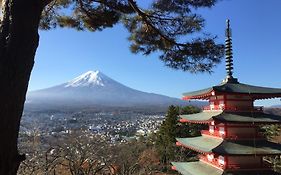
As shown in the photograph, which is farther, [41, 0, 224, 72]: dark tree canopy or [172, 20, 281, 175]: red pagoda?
[172, 20, 281, 175]: red pagoda

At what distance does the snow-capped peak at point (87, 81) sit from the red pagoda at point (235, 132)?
359ft

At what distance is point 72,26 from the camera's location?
5.12 meters

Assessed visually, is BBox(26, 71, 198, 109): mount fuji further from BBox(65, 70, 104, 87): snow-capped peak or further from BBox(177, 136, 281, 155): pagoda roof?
BBox(177, 136, 281, 155): pagoda roof

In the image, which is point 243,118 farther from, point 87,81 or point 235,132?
point 87,81

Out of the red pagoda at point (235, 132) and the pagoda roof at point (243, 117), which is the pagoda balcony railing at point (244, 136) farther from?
the pagoda roof at point (243, 117)

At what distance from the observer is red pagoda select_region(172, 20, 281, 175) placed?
24.7 feet

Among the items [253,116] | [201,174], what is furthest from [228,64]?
[201,174]

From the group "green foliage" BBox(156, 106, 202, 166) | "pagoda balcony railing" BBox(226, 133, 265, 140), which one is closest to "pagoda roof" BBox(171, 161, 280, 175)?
"pagoda balcony railing" BBox(226, 133, 265, 140)

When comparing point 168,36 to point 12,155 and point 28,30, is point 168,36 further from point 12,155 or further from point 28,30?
point 12,155

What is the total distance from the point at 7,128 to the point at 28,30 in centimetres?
67

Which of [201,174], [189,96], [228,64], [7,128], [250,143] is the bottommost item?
[201,174]

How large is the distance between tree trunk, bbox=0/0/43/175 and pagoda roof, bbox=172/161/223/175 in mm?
6016

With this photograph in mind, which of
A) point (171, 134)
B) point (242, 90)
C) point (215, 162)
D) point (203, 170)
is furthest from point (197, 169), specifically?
point (171, 134)

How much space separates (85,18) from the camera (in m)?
4.72
